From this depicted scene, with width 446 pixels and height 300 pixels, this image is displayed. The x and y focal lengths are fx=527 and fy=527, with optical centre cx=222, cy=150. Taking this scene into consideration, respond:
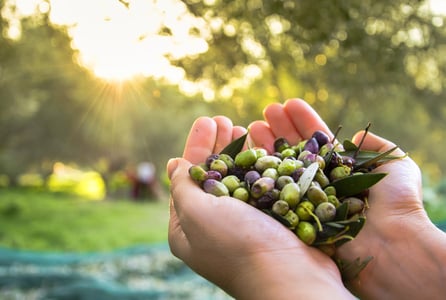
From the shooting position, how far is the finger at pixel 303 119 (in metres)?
2.33

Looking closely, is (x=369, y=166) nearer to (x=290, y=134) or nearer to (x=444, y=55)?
(x=290, y=134)

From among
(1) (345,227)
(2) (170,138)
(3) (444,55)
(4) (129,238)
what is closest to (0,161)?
(2) (170,138)

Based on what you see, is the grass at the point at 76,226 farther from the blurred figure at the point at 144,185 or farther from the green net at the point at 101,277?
the green net at the point at 101,277

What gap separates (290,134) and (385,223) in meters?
0.69

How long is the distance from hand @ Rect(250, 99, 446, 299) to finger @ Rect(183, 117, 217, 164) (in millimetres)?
645

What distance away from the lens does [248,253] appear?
4.83 ft

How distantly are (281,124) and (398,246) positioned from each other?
81 cm

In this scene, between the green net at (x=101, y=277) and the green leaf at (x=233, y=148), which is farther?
the green net at (x=101, y=277)

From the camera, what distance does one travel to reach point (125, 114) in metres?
15.0

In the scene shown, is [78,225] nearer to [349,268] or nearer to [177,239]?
[177,239]

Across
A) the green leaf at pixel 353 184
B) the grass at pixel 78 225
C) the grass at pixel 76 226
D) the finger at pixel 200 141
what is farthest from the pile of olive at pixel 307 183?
the grass at pixel 76 226

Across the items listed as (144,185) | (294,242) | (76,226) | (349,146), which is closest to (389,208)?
(349,146)

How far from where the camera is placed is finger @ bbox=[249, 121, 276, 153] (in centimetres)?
237

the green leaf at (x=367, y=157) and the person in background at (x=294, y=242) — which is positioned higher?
the green leaf at (x=367, y=157)
